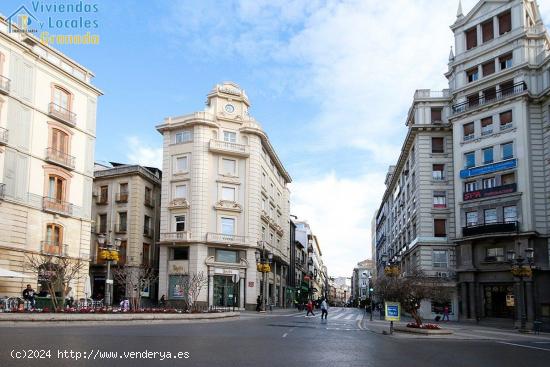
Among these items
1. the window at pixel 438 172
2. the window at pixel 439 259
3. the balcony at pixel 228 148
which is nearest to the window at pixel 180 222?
the balcony at pixel 228 148

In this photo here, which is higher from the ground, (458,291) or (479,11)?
(479,11)

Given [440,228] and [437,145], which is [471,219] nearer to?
[440,228]

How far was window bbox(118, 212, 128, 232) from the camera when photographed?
5228 cm

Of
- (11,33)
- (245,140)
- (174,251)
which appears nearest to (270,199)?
(245,140)

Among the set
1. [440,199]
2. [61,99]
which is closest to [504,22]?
[440,199]

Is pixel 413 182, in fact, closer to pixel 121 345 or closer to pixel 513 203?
pixel 513 203

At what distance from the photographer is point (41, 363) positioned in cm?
1005

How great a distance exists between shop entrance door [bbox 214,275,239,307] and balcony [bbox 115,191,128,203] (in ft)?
38.5

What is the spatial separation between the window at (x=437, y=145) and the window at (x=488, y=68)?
6763 millimetres

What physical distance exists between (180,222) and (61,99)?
55.3ft

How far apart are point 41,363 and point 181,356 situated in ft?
9.56

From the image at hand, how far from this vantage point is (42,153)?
112 ft

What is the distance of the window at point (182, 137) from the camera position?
1997 inches

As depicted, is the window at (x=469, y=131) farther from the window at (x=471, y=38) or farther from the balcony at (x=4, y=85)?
the balcony at (x=4, y=85)
